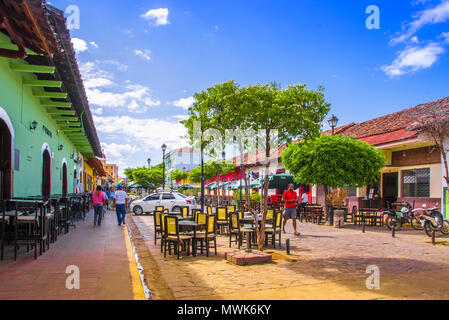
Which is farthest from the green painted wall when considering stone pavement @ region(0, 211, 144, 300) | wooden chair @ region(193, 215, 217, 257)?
wooden chair @ region(193, 215, 217, 257)

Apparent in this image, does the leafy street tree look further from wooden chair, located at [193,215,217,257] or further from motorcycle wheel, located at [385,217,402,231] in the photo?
wooden chair, located at [193,215,217,257]

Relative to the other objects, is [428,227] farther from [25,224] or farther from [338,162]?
[25,224]

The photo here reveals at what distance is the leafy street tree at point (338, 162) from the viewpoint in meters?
14.1

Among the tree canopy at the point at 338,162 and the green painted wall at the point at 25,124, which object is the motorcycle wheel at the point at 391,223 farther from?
the green painted wall at the point at 25,124

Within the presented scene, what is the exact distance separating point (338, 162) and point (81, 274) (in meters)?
10.8

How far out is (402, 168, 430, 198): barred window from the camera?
15.8 m

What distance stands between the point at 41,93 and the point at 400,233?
38.9ft

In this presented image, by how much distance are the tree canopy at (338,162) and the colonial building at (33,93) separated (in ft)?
27.3

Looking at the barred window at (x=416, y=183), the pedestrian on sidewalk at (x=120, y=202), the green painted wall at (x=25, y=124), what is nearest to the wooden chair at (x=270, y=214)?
the pedestrian on sidewalk at (x=120, y=202)

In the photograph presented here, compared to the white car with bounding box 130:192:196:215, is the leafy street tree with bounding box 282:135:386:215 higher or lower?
higher

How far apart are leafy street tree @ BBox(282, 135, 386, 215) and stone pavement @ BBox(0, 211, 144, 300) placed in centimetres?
805

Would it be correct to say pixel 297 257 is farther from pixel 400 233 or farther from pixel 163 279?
pixel 400 233

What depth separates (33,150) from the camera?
34.1 ft
